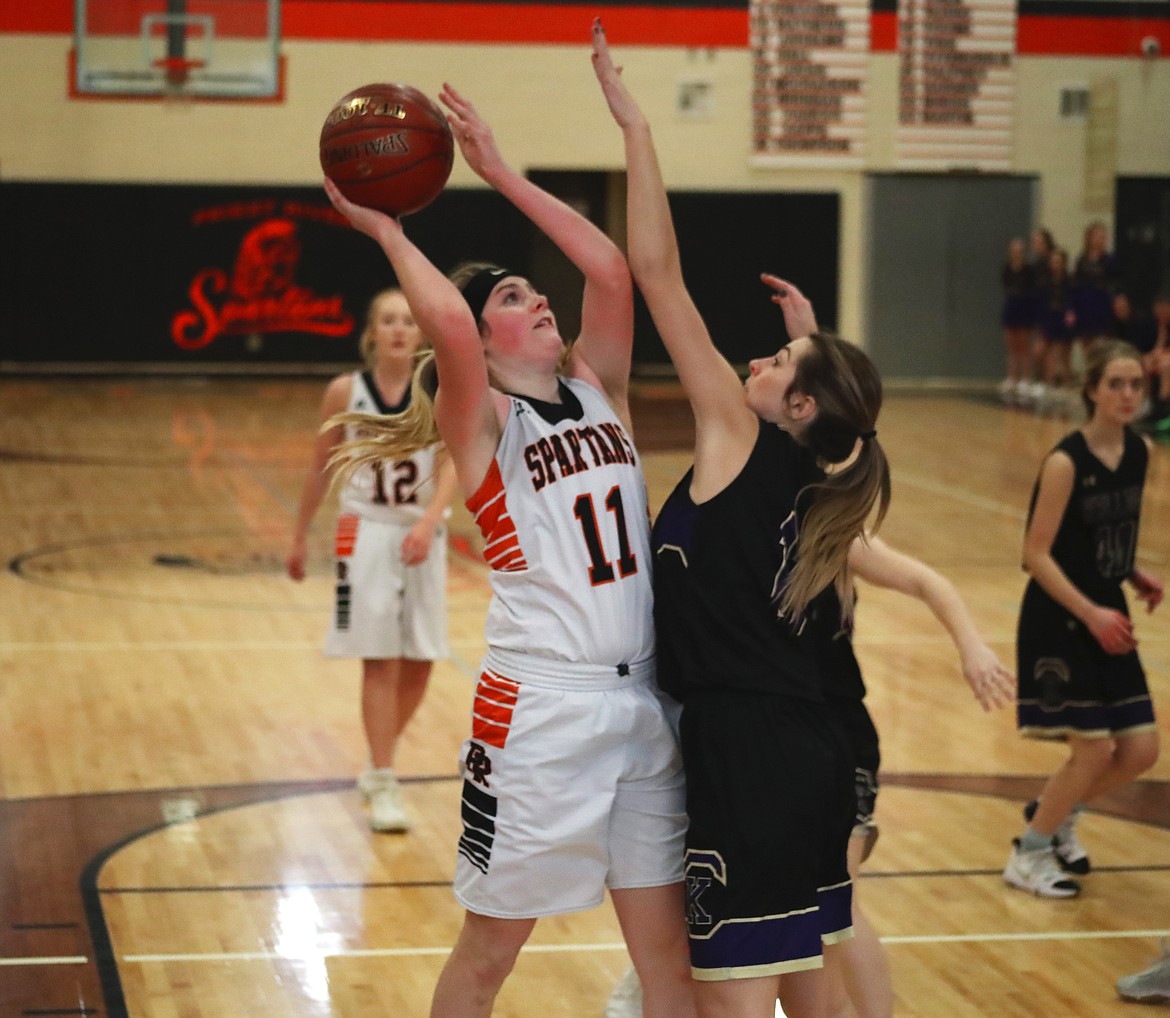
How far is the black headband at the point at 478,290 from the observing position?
3311 mm

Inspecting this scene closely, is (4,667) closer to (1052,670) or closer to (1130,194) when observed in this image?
(1052,670)

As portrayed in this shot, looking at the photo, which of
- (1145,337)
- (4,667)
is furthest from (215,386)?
(4,667)

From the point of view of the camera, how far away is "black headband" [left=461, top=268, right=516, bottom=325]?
331cm

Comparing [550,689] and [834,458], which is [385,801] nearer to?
[550,689]

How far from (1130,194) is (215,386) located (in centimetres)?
1093

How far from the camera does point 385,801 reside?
556 cm

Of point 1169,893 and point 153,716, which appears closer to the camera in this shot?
point 1169,893

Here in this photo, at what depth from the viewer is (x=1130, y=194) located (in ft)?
71.7

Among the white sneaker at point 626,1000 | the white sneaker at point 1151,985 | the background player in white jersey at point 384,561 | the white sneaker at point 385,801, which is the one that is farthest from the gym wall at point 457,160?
the white sneaker at point 1151,985

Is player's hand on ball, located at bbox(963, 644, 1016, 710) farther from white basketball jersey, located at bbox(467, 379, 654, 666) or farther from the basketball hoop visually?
the basketball hoop

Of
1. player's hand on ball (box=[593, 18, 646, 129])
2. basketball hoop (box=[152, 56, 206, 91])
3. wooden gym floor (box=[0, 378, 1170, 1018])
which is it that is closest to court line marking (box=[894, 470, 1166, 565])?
wooden gym floor (box=[0, 378, 1170, 1018])

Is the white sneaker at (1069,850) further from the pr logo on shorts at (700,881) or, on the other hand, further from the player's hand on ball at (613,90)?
the player's hand on ball at (613,90)

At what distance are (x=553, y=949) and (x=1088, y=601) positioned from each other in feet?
5.46

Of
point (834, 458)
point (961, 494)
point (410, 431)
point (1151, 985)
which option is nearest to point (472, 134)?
point (410, 431)
